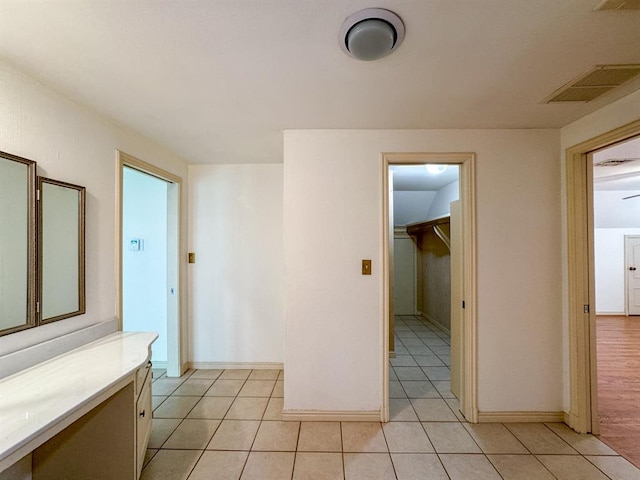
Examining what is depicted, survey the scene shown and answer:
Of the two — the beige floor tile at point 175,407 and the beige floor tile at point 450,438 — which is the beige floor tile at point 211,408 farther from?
the beige floor tile at point 450,438

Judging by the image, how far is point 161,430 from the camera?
2047 millimetres

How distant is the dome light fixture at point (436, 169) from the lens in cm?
342

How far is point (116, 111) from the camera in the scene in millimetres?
1862

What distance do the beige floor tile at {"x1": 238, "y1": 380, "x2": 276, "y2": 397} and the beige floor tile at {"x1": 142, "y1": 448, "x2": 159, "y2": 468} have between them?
0.79 meters

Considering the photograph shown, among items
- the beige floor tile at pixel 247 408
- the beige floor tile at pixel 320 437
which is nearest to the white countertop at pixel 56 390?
the beige floor tile at pixel 247 408

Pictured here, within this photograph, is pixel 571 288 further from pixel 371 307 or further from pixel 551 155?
pixel 371 307

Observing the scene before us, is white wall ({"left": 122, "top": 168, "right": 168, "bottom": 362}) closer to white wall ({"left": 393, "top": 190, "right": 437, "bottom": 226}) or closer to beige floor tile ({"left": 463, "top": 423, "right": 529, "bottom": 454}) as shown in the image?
beige floor tile ({"left": 463, "top": 423, "right": 529, "bottom": 454})

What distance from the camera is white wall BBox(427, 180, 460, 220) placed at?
164 inches

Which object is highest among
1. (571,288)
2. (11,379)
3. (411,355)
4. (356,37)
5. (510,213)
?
(356,37)

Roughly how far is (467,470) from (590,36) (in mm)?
2417

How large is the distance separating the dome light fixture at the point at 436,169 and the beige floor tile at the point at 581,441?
9.01 feet

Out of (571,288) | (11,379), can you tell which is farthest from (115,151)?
(571,288)

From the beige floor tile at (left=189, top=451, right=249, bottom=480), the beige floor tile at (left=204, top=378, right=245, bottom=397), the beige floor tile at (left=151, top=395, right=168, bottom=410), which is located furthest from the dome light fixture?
the beige floor tile at (left=151, top=395, right=168, bottom=410)

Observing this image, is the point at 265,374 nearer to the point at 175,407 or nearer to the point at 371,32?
the point at 175,407
